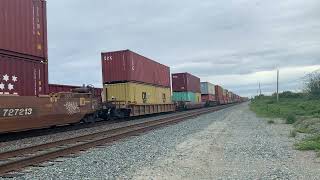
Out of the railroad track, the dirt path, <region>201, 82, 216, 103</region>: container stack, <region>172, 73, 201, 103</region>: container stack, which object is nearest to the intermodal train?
the railroad track

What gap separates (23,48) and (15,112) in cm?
225

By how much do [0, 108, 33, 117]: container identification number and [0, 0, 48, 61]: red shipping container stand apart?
5.80 feet

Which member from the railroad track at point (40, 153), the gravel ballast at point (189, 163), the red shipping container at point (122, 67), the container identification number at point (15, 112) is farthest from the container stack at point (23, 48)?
the red shipping container at point (122, 67)

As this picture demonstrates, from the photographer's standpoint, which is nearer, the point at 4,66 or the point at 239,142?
the point at 239,142

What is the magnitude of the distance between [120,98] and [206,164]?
18050 mm

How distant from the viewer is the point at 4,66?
13680mm

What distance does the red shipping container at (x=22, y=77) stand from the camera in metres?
13.6

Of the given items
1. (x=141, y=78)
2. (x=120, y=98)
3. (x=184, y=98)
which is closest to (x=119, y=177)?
(x=120, y=98)

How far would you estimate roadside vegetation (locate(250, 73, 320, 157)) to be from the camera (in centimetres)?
1276

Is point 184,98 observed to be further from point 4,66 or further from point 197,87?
point 4,66

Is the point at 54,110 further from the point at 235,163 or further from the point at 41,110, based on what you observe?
the point at 235,163

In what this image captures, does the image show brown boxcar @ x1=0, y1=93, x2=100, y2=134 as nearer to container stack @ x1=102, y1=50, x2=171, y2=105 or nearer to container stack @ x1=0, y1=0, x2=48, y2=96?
container stack @ x1=0, y1=0, x2=48, y2=96

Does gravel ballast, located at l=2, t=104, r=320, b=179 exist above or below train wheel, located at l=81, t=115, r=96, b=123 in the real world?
below

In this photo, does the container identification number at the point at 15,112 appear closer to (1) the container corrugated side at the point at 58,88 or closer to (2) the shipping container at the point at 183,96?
(1) the container corrugated side at the point at 58,88
